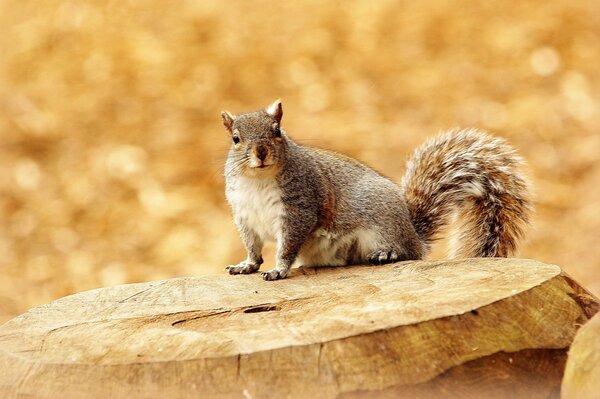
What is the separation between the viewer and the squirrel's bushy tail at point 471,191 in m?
3.70

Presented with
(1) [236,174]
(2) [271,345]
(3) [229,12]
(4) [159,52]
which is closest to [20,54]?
(4) [159,52]

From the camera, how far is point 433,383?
2.28 meters

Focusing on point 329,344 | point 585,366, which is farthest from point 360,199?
point 585,366

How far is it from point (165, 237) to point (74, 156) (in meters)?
1.10

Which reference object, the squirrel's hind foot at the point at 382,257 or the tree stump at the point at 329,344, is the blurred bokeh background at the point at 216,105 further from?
the tree stump at the point at 329,344

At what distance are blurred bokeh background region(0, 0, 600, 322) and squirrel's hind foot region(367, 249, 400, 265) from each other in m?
2.35

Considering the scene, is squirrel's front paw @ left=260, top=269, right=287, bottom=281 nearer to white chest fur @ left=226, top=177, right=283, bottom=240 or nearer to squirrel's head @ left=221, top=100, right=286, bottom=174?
white chest fur @ left=226, top=177, right=283, bottom=240

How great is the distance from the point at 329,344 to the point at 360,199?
4.84 feet

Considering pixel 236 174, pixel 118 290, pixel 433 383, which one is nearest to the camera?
pixel 433 383

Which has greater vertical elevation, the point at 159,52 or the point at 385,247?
the point at 159,52

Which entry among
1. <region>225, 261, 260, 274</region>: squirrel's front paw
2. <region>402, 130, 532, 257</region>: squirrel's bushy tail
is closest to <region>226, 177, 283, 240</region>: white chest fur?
<region>225, 261, 260, 274</region>: squirrel's front paw

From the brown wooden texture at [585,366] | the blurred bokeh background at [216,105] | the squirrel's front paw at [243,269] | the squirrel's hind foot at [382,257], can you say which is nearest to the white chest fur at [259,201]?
the squirrel's front paw at [243,269]

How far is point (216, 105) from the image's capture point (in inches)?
287

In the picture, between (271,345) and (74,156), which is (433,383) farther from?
(74,156)
